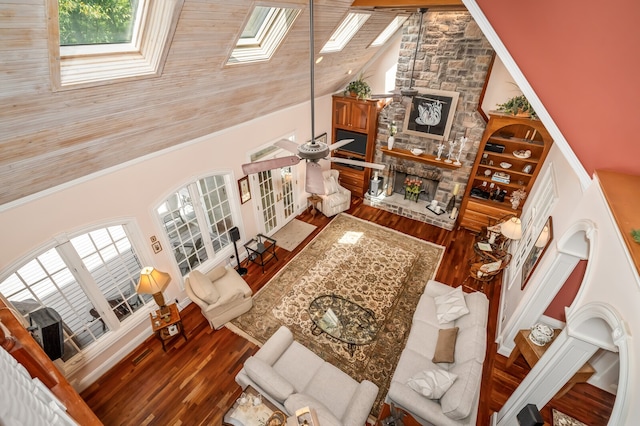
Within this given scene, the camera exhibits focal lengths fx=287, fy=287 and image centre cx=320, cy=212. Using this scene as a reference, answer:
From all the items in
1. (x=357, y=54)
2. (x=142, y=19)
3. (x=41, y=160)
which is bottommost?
(x=41, y=160)

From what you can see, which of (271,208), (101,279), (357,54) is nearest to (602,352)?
(271,208)

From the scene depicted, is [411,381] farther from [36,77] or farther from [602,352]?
[36,77]

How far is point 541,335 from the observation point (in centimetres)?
390

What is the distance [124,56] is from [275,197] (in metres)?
4.58

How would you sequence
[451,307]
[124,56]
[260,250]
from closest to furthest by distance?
[124,56] → [451,307] → [260,250]

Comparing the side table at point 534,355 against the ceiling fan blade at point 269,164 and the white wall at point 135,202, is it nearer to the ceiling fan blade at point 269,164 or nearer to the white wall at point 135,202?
the ceiling fan blade at point 269,164

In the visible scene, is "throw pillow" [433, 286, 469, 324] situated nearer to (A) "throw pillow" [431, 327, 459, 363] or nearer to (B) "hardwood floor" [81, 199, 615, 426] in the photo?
(A) "throw pillow" [431, 327, 459, 363]

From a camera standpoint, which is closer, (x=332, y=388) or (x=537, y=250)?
(x=332, y=388)

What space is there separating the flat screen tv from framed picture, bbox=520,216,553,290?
4.92 meters

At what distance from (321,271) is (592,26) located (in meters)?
5.29

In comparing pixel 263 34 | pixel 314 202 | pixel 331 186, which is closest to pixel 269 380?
pixel 263 34

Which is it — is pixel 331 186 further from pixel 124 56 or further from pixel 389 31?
pixel 124 56

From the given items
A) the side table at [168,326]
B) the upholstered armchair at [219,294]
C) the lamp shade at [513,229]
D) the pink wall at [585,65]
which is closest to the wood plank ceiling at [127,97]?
the pink wall at [585,65]

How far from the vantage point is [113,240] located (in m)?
4.30
